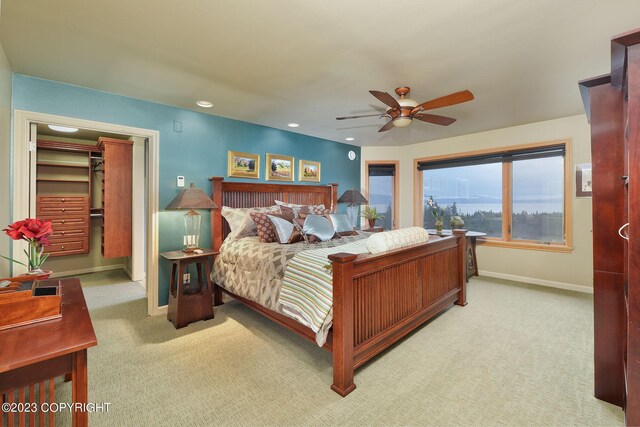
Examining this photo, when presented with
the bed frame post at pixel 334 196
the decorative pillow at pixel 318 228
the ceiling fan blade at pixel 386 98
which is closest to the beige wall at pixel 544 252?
the bed frame post at pixel 334 196

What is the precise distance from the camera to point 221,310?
11.1 feet

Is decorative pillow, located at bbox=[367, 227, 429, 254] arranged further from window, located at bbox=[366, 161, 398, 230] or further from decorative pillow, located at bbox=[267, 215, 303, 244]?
window, located at bbox=[366, 161, 398, 230]

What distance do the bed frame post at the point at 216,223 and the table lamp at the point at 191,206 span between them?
182mm

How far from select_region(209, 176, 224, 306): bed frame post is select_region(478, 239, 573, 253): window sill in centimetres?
438

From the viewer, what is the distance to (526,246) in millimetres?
4391

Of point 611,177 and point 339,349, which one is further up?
point 611,177

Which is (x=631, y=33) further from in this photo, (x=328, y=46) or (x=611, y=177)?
(x=328, y=46)

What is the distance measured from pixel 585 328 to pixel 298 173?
4.04 meters

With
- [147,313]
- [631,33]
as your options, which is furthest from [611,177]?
[147,313]

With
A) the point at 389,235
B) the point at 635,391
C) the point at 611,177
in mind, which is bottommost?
the point at 635,391

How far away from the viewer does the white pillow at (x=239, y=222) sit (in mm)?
3494

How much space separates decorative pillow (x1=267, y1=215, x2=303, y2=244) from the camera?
3189mm

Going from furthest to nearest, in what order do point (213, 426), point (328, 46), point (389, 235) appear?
point (389, 235) < point (328, 46) < point (213, 426)

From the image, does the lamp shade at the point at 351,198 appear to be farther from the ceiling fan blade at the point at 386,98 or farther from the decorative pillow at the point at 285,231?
the ceiling fan blade at the point at 386,98
